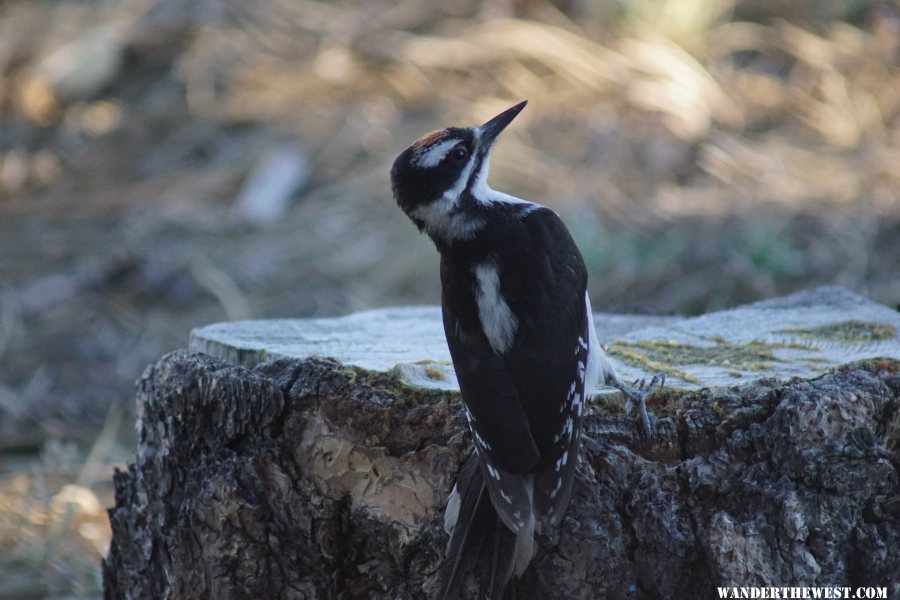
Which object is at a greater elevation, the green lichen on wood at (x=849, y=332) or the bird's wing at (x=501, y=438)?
the green lichen on wood at (x=849, y=332)

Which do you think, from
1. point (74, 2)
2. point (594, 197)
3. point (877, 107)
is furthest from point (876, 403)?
point (74, 2)

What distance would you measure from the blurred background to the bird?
2.47 m

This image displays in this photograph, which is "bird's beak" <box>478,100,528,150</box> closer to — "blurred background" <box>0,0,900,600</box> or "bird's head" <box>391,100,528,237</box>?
"bird's head" <box>391,100,528,237</box>

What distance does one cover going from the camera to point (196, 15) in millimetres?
10172

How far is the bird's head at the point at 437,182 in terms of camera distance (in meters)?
3.47

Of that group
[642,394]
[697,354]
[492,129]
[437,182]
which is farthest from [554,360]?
[492,129]

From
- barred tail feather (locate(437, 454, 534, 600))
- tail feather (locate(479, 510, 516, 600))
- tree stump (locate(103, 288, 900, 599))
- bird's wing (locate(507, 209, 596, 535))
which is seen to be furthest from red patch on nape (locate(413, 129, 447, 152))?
tail feather (locate(479, 510, 516, 600))

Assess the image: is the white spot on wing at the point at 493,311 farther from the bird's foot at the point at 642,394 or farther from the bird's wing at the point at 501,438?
the bird's foot at the point at 642,394

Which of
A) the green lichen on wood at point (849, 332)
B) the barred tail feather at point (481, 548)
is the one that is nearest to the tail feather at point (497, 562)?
the barred tail feather at point (481, 548)

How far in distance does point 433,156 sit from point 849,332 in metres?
1.42

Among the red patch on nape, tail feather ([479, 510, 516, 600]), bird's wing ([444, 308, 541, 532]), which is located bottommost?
tail feather ([479, 510, 516, 600])

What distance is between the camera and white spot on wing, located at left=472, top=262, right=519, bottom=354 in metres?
3.07

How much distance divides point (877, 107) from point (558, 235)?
526 centimetres

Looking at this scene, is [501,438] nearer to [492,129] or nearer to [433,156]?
[433,156]
